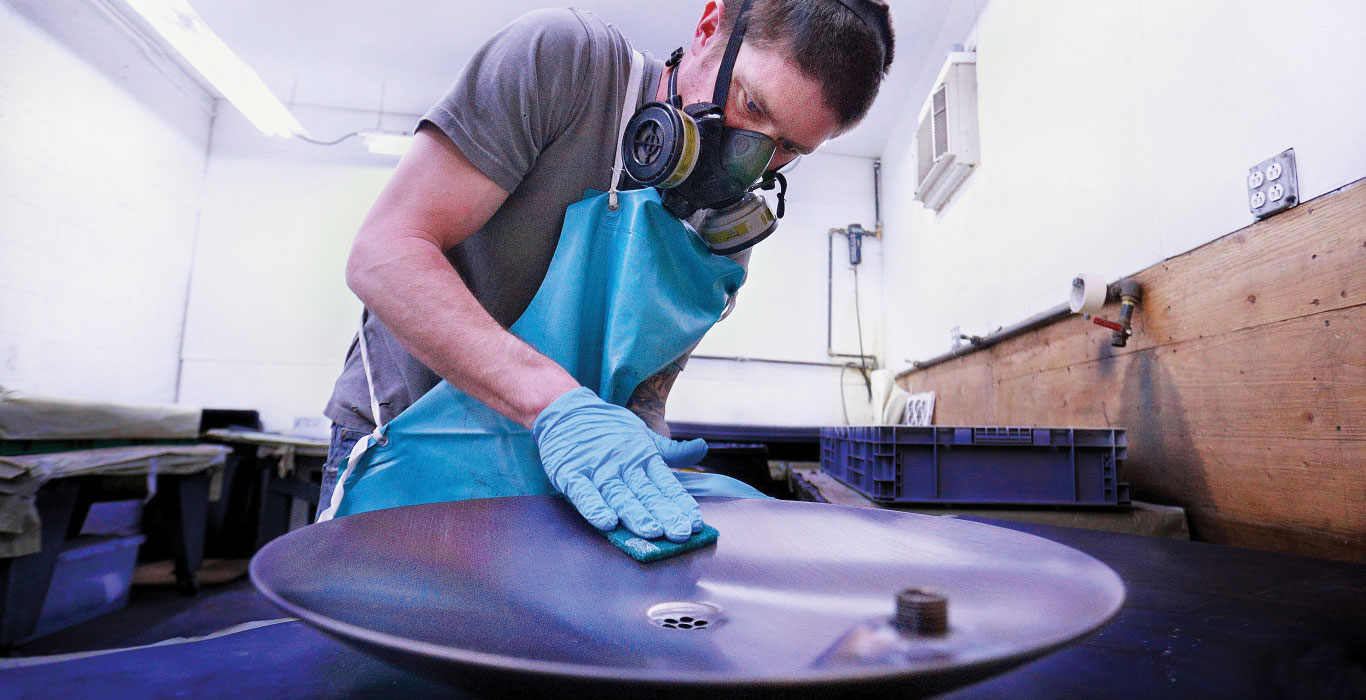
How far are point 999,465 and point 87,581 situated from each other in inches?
142

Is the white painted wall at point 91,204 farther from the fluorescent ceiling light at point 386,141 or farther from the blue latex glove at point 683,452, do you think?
the blue latex glove at point 683,452

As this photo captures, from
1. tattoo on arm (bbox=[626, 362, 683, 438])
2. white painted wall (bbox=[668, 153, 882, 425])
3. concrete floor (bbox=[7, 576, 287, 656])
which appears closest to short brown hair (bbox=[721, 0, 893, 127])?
tattoo on arm (bbox=[626, 362, 683, 438])

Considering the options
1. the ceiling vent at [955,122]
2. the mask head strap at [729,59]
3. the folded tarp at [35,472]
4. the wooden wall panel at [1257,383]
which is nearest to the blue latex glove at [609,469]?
the mask head strap at [729,59]

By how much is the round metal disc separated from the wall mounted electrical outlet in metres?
1.29

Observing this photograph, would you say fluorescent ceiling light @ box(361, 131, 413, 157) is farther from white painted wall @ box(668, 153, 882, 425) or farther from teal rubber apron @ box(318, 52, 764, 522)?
teal rubber apron @ box(318, 52, 764, 522)

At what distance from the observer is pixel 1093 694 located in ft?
1.58

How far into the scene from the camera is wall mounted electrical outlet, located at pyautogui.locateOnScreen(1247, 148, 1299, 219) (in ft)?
4.45

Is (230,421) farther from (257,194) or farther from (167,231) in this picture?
(257,194)

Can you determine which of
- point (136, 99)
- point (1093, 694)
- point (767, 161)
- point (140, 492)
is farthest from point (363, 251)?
point (136, 99)

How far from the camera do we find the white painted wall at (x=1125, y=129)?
1323mm

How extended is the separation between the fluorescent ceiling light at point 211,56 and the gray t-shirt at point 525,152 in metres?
3.36

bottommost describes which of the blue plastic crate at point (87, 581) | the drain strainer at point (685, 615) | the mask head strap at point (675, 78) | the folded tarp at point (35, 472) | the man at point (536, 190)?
the blue plastic crate at point (87, 581)

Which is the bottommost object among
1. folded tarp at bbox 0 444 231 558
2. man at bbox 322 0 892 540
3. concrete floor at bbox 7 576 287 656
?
concrete floor at bbox 7 576 287 656

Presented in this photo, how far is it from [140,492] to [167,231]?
109 inches
